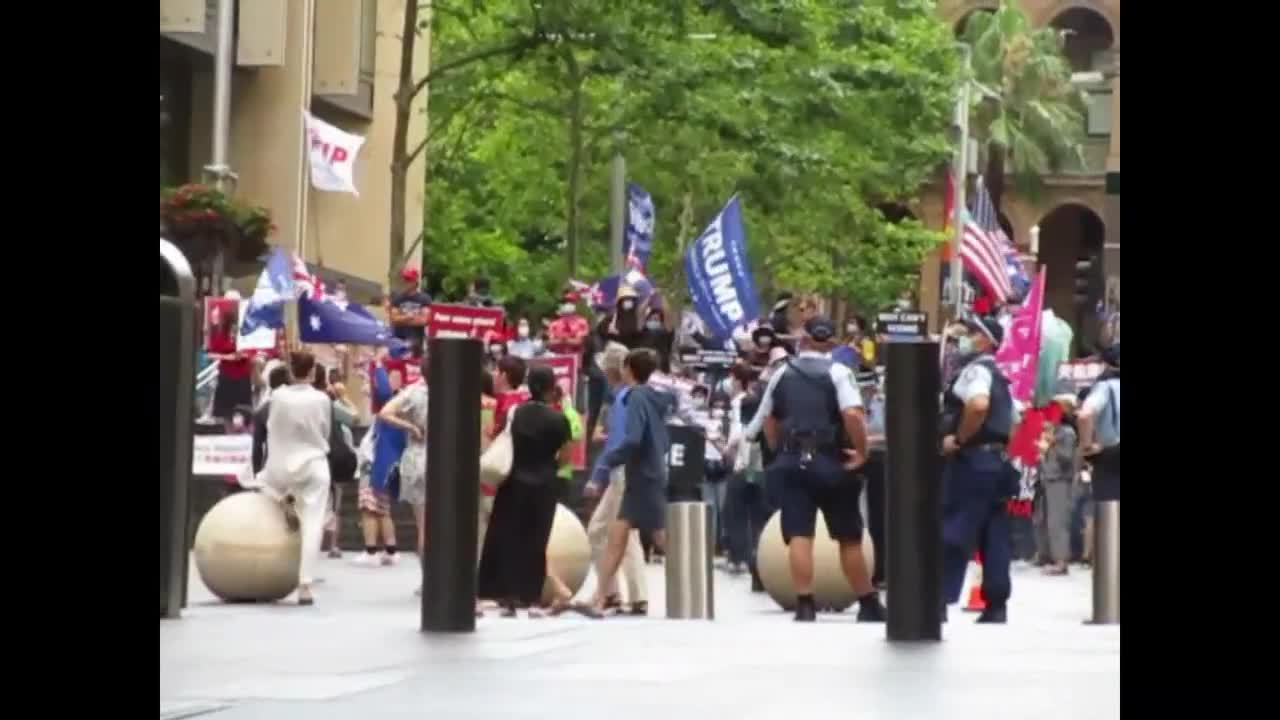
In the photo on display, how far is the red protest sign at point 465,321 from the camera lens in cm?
2741

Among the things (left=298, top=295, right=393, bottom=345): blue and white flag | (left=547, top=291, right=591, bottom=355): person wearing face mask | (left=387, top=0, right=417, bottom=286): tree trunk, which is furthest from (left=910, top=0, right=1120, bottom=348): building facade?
(left=298, top=295, right=393, bottom=345): blue and white flag

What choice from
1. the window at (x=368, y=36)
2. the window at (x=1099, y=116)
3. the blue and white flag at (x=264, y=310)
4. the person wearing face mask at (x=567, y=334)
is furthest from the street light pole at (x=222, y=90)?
the window at (x=1099, y=116)

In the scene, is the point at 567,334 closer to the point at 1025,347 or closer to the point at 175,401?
the point at 1025,347

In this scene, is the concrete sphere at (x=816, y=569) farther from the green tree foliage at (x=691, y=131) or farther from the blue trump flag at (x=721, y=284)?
the blue trump flag at (x=721, y=284)

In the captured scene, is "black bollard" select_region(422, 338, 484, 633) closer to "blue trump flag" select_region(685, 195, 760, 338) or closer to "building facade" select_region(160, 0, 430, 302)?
"blue trump flag" select_region(685, 195, 760, 338)

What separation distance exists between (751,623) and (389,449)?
8209 millimetres

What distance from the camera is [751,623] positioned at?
18094 millimetres

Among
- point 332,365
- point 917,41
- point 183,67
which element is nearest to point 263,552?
point 332,365

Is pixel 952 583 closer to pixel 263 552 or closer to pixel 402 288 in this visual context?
pixel 263 552

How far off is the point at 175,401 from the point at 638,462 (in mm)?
5693

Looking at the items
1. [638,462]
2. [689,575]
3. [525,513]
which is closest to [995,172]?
[638,462]

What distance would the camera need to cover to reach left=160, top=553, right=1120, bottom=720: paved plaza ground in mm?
11336

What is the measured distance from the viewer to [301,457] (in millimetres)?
21000

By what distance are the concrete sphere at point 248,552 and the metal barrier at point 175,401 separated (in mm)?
4008
